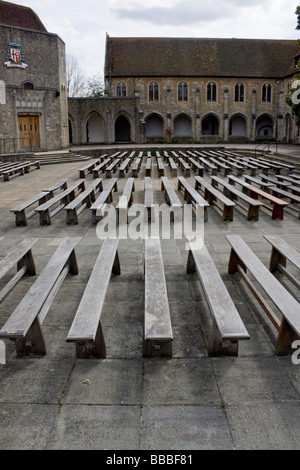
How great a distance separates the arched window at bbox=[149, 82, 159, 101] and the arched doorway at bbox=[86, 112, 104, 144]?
495cm

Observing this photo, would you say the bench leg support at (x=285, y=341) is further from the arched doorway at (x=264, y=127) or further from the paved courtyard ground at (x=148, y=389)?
the arched doorway at (x=264, y=127)

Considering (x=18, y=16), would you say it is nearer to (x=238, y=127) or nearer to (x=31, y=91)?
(x=31, y=91)

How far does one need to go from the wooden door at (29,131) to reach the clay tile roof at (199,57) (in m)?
12.2

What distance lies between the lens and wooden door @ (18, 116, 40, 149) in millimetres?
24250

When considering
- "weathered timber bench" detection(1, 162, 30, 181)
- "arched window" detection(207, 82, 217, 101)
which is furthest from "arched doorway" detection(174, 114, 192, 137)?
"weathered timber bench" detection(1, 162, 30, 181)

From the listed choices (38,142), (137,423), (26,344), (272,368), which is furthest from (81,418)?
(38,142)

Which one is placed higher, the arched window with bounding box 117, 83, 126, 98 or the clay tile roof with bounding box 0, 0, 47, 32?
the clay tile roof with bounding box 0, 0, 47, 32

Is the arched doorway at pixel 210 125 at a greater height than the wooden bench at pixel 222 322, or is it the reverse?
the arched doorway at pixel 210 125

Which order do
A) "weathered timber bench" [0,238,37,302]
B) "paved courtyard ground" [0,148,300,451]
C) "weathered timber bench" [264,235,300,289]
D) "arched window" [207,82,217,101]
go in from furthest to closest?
"arched window" [207,82,217,101] → "weathered timber bench" [264,235,300,289] → "weathered timber bench" [0,238,37,302] → "paved courtyard ground" [0,148,300,451]

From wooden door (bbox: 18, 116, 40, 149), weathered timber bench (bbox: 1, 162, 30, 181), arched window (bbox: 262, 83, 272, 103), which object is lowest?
weathered timber bench (bbox: 1, 162, 30, 181)

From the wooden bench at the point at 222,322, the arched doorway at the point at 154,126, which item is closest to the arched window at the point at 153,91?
the arched doorway at the point at 154,126

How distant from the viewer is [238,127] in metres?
37.1

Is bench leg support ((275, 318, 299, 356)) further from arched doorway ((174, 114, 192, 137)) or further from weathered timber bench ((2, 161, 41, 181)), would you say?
arched doorway ((174, 114, 192, 137))

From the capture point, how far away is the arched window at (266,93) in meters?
35.0
